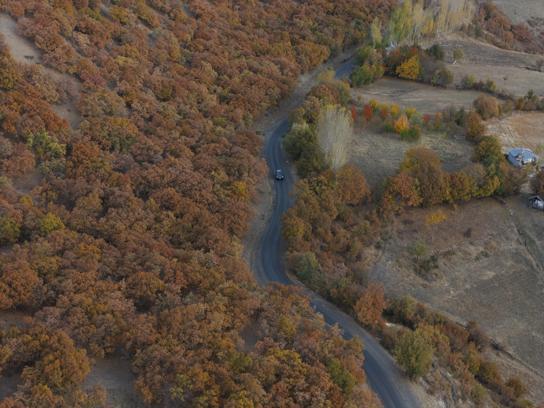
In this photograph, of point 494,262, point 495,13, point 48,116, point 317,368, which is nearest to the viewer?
point 317,368

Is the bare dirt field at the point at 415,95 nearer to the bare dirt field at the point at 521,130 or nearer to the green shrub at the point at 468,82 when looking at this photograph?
the green shrub at the point at 468,82

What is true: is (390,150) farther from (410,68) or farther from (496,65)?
(496,65)

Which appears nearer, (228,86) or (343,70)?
(228,86)

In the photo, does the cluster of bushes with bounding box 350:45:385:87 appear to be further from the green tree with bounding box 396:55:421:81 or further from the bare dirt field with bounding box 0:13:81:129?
the bare dirt field with bounding box 0:13:81:129

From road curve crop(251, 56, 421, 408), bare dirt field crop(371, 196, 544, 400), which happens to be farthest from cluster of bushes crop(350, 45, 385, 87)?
bare dirt field crop(371, 196, 544, 400)

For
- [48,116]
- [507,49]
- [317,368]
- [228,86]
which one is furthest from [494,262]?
[507,49]

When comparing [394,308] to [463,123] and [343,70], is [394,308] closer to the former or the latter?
[463,123]
